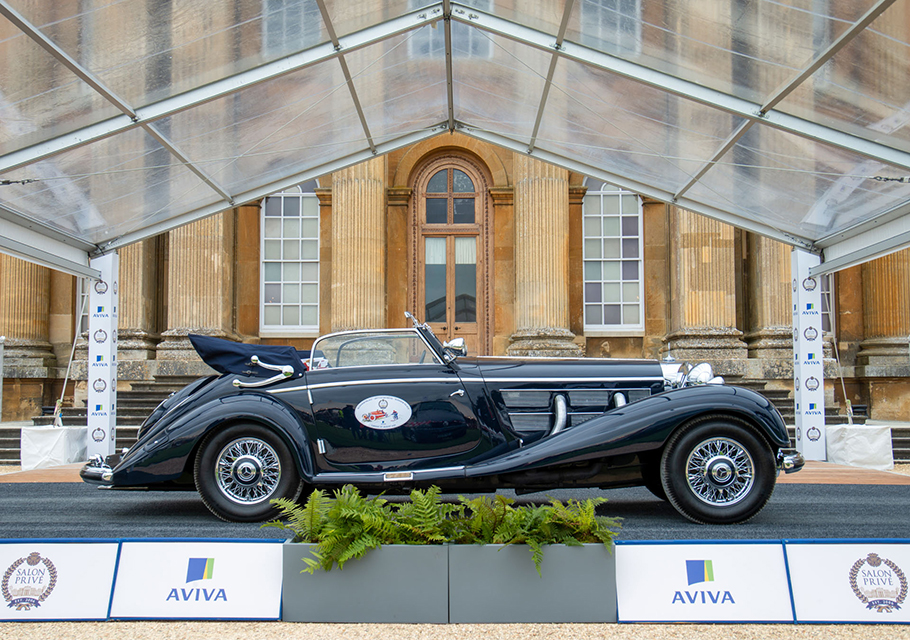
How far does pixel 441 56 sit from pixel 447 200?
809 centimetres

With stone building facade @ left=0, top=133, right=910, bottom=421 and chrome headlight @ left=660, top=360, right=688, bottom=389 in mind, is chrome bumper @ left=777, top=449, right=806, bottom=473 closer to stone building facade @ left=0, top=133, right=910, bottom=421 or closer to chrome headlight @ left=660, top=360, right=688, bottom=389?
chrome headlight @ left=660, top=360, right=688, bottom=389

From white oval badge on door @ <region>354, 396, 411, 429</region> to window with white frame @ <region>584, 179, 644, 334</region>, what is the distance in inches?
403

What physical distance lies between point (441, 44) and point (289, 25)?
1.48m

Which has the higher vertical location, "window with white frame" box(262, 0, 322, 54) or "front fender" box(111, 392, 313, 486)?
"window with white frame" box(262, 0, 322, 54)

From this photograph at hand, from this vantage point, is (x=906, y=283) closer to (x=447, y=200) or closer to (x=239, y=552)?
(x=447, y=200)

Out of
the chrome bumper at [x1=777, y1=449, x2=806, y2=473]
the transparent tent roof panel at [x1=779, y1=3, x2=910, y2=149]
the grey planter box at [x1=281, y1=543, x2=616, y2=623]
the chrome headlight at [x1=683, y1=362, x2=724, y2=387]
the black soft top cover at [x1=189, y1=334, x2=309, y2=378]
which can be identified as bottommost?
the grey planter box at [x1=281, y1=543, x2=616, y2=623]

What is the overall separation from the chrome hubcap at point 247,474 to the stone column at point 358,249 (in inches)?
307

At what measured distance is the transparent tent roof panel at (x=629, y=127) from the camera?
642cm

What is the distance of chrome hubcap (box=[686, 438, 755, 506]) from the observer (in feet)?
15.3

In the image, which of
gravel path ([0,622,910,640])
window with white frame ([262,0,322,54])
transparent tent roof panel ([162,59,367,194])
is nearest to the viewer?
gravel path ([0,622,910,640])

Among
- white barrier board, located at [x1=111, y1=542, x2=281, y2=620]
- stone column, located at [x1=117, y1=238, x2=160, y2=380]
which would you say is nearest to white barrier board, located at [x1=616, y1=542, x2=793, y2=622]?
white barrier board, located at [x1=111, y1=542, x2=281, y2=620]

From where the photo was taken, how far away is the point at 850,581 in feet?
10.4

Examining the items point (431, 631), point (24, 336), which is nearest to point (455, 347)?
point (431, 631)

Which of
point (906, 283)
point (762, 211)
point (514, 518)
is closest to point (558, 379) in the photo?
point (514, 518)
